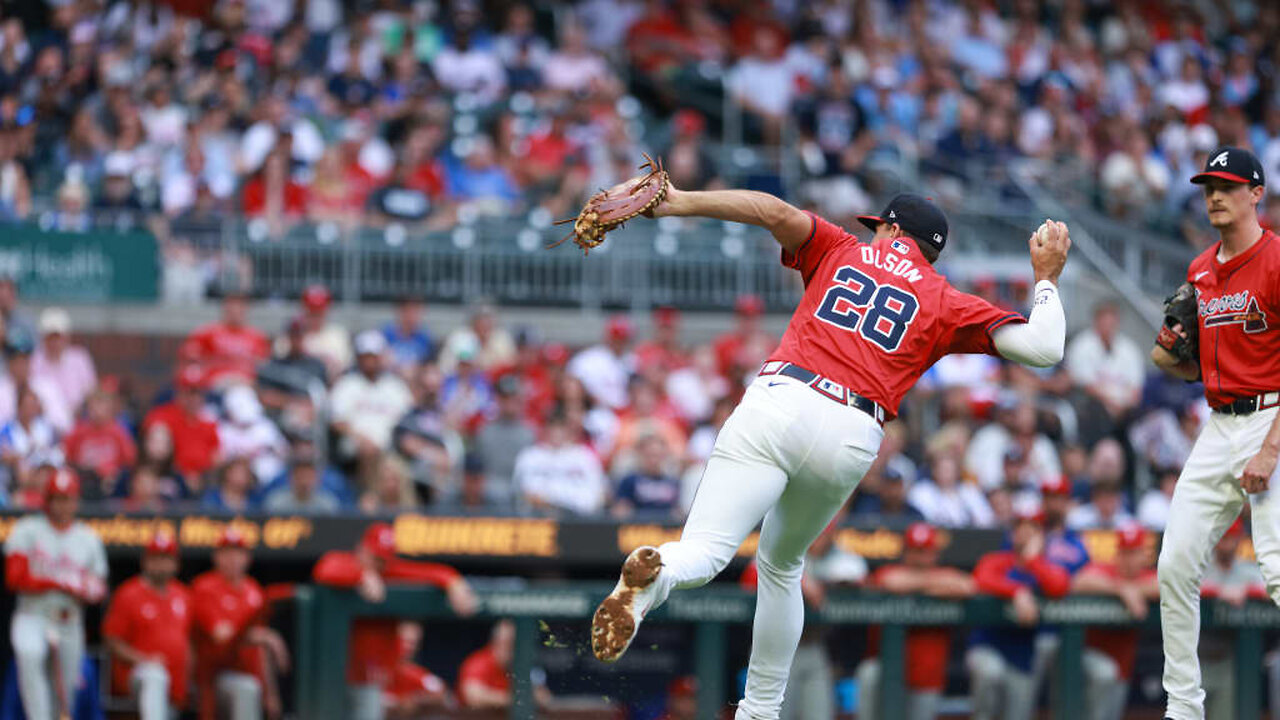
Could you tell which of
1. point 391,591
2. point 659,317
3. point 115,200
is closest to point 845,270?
point 391,591

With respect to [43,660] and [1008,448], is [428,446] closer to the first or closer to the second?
[43,660]

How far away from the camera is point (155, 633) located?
33.0 ft

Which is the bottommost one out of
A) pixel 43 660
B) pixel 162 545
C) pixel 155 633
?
pixel 43 660

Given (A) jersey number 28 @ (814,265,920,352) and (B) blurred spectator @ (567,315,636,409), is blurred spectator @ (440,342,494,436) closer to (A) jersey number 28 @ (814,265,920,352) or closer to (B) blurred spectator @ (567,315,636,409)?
(B) blurred spectator @ (567,315,636,409)

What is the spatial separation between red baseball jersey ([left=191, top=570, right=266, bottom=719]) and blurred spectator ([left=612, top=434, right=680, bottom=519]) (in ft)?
8.24

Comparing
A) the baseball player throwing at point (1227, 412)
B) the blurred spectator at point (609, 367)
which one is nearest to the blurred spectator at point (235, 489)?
the blurred spectator at point (609, 367)

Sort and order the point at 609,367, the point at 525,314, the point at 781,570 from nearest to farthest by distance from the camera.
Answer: the point at 781,570
the point at 609,367
the point at 525,314

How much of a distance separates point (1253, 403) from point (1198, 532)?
1.79 feet

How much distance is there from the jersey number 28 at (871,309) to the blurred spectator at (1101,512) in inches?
219

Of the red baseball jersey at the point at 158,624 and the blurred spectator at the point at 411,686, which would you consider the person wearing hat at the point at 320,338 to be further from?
the blurred spectator at the point at 411,686

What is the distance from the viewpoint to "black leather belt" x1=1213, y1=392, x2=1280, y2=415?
6.78 metres

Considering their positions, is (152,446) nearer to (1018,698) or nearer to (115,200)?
(115,200)

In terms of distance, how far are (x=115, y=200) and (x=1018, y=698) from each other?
804 centimetres

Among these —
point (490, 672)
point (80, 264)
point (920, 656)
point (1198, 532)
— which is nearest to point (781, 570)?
point (1198, 532)
